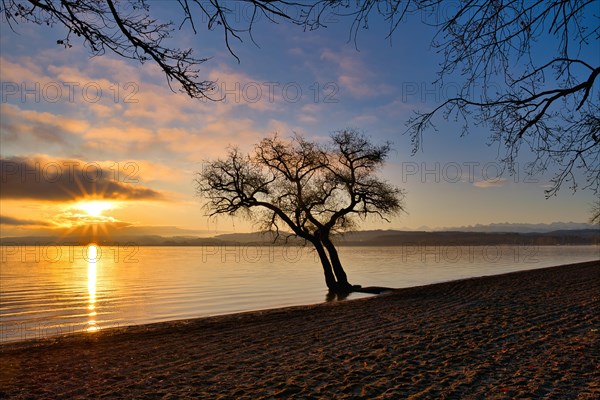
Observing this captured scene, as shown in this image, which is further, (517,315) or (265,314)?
(265,314)

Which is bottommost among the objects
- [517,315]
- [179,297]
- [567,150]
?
[179,297]

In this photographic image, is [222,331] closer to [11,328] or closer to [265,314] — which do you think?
[265,314]

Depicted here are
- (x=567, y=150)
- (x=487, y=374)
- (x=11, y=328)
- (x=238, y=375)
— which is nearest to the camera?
(x=567, y=150)

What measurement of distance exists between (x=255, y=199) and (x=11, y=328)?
12.1 meters

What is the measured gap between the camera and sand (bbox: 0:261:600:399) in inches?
214

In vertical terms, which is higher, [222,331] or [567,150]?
[567,150]

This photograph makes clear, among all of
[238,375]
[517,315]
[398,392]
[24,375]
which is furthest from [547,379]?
[24,375]

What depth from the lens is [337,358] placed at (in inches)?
275

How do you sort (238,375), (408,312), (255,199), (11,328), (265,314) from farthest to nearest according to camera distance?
(255,199), (11,328), (265,314), (408,312), (238,375)

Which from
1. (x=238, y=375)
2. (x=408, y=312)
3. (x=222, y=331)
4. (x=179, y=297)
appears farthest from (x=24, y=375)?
(x=179, y=297)

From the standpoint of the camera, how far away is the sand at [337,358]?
214 inches

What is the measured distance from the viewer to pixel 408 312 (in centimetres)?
1212

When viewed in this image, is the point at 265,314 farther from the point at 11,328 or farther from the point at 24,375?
the point at 11,328

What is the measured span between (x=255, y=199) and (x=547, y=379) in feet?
61.4
